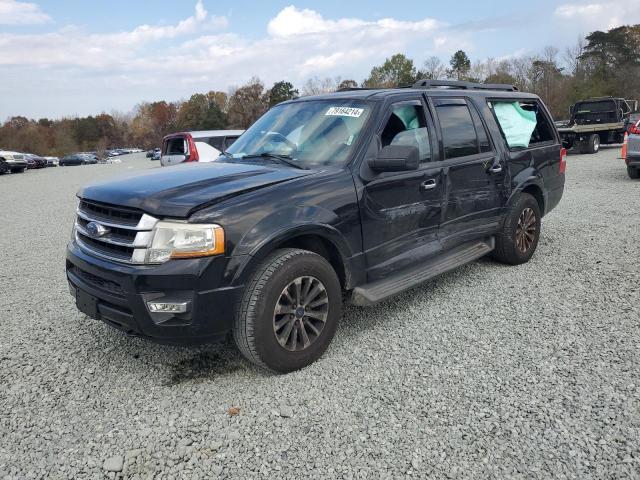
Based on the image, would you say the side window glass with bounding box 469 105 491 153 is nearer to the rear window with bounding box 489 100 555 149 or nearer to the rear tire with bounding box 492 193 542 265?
the rear window with bounding box 489 100 555 149

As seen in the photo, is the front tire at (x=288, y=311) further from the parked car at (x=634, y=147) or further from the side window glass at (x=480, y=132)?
the parked car at (x=634, y=147)

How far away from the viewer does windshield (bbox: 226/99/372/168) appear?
3712 mm

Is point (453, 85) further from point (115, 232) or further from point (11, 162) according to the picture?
point (11, 162)

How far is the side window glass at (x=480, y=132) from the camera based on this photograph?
4.72 m

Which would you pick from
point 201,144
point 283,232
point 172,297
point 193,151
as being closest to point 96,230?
point 172,297

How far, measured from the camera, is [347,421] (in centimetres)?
273

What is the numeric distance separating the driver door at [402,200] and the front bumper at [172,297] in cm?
122

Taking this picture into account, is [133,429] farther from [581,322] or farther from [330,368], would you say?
[581,322]

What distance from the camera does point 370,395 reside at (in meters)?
2.98

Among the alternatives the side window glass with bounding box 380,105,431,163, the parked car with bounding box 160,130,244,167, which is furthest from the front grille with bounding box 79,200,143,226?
the parked car with bounding box 160,130,244,167

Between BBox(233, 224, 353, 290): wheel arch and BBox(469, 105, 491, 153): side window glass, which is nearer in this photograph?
BBox(233, 224, 353, 290): wheel arch

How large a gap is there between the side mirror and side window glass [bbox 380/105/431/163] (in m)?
0.29

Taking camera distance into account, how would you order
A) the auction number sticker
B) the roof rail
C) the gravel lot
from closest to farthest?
the gravel lot → the auction number sticker → the roof rail

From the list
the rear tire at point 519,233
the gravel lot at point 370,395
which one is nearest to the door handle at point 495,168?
the rear tire at point 519,233
